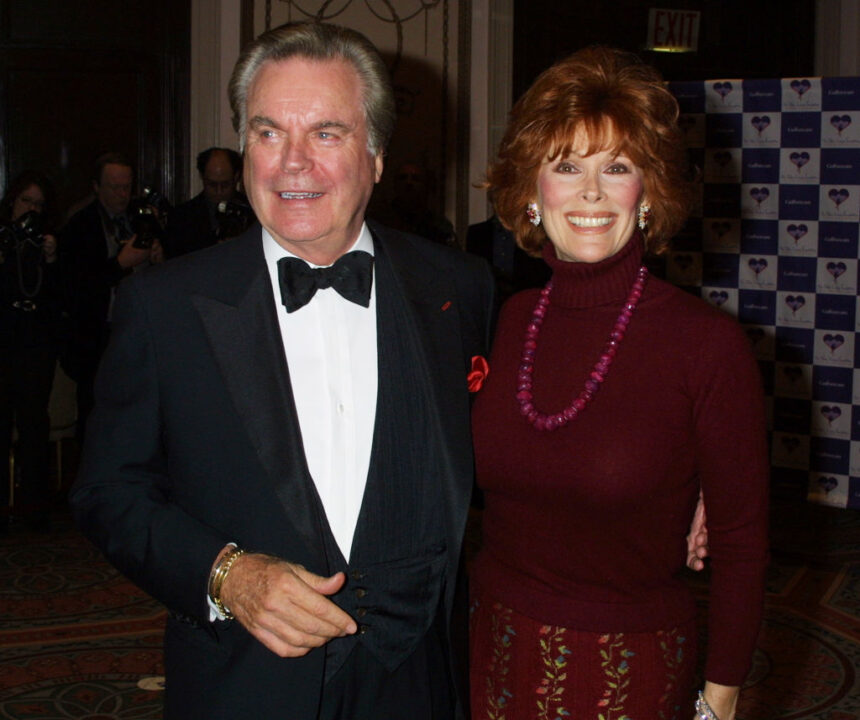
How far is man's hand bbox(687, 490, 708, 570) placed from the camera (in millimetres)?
1967

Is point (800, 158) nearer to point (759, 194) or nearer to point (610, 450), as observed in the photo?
point (759, 194)

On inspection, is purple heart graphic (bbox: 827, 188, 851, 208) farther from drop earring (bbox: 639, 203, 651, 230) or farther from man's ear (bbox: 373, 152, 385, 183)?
man's ear (bbox: 373, 152, 385, 183)

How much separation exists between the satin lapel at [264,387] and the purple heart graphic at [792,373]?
4.10 meters

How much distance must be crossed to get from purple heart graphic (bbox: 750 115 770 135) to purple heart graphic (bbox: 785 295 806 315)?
2.59ft

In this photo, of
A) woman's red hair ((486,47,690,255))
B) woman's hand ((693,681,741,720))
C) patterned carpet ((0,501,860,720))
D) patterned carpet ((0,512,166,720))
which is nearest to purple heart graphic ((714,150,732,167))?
patterned carpet ((0,501,860,720))

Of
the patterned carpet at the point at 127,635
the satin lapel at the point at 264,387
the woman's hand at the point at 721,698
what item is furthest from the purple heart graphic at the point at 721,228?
the satin lapel at the point at 264,387

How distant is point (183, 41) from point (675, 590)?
5734 millimetres

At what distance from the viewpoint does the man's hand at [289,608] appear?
147cm

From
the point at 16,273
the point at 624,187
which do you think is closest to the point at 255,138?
the point at 624,187

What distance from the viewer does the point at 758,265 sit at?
529 cm

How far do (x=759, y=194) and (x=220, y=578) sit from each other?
4.31 meters

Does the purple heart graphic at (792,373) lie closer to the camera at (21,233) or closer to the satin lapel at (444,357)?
the camera at (21,233)

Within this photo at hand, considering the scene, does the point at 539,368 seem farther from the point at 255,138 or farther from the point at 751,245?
the point at 751,245

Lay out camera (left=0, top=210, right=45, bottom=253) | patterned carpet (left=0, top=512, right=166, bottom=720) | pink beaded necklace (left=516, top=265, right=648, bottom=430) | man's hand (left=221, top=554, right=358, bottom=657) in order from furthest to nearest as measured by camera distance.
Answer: camera (left=0, top=210, right=45, bottom=253)
patterned carpet (left=0, top=512, right=166, bottom=720)
pink beaded necklace (left=516, top=265, right=648, bottom=430)
man's hand (left=221, top=554, right=358, bottom=657)
